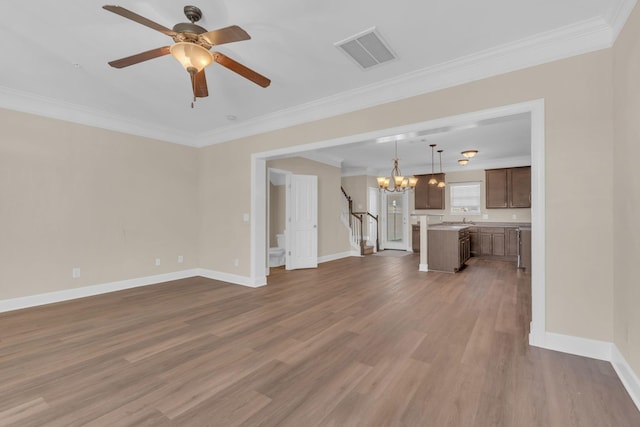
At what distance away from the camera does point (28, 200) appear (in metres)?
3.95

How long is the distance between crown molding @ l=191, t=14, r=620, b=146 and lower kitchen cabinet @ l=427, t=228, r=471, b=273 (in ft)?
12.6

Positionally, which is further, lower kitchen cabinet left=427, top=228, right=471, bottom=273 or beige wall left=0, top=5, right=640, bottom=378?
lower kitchen cabinet left=427, top=228, right=471, bottom=273

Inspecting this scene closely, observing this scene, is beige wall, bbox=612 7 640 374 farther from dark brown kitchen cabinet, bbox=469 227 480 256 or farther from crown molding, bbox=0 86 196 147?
crown molding, bbox=0 86 196 147

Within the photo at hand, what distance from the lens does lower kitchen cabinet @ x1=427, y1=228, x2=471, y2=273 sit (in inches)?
240

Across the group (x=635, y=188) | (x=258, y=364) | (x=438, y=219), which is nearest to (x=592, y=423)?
(x=635, y=188)

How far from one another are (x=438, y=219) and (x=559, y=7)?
24.4 ft

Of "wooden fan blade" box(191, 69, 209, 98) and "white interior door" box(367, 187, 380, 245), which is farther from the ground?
"wooden fan blade" box(191, 69, 209, 98)

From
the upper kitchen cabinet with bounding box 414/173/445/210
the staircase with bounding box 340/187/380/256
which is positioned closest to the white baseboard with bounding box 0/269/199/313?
the staircase with bounding box 340/187/380/256

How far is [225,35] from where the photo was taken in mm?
2045

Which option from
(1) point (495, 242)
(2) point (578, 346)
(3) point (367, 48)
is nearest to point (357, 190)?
(1) point (495, 242)

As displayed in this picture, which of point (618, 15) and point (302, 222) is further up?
point (618, 15)

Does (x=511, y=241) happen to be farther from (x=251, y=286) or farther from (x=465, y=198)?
(x=251, y=286)

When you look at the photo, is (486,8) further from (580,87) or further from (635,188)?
(635,188)

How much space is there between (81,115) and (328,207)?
5431mm
